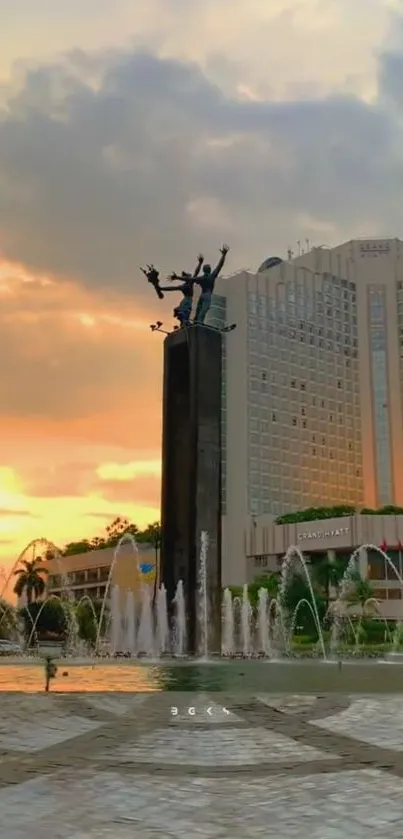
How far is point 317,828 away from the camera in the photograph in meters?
5.36

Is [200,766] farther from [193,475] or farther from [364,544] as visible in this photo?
[364,544]

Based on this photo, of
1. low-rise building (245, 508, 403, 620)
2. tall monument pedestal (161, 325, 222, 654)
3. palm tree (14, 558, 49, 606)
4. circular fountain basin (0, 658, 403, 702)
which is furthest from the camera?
palm tree (14, 558, 49, 606)

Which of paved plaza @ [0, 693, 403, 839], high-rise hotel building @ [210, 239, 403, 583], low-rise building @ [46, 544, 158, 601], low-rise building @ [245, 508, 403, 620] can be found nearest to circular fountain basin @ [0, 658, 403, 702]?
paved plaza @ [0, 693, 403, 839]

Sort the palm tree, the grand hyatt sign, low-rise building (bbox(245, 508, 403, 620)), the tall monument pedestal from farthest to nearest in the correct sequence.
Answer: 1. the palm tree
2. the grand hyatt sign
3. low-rise building (bbox(245, 508, 403, 620))
4. the tall monument pedestal

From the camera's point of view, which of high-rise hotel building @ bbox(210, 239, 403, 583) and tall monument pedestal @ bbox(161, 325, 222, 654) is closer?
tall monument pedestal @ bbox(161, 325, 222, 654)

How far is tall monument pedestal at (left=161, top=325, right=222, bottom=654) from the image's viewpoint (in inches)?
921

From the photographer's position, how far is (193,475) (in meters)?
24.0

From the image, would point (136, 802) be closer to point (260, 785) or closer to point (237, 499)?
point (260, 785)

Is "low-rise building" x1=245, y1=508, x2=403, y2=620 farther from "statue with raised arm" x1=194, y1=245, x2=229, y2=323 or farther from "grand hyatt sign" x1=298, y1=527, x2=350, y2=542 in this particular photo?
"statue with raised arm" x1=194, y1=245, x2=229, y2=323

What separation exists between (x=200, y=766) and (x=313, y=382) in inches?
4096

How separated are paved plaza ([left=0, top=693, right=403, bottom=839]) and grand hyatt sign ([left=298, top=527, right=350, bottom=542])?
72.1 m

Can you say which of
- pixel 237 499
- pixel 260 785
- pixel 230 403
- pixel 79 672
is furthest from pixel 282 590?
pixel 260 785

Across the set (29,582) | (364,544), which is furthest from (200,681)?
(29,582)

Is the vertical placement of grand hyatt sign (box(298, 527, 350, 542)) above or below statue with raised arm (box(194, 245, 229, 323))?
below
